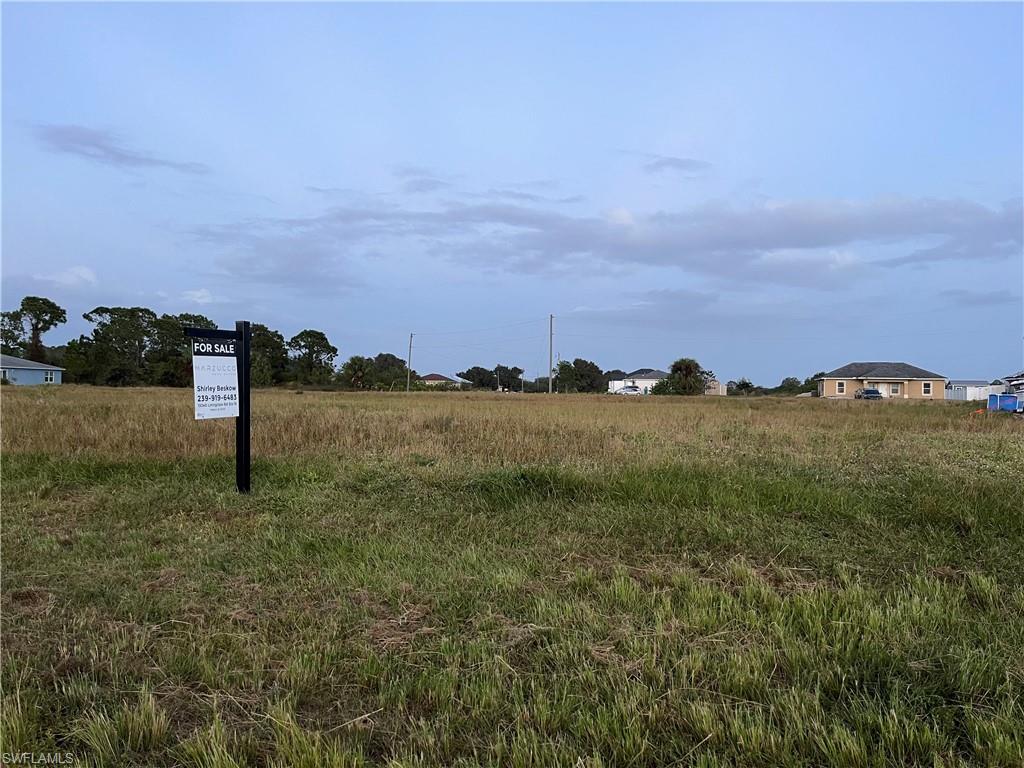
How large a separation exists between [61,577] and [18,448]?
22.6 ft

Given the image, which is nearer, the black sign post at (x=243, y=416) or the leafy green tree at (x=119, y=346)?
the black sign post at (x=243, y=416)

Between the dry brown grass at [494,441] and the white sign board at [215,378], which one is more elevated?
the white sign board at [215,378]

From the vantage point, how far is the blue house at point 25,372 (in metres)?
60.0

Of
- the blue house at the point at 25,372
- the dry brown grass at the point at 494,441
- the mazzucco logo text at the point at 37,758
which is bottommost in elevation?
the mazzucco logo text at the point at 37,758

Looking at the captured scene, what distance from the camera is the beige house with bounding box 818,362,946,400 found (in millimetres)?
65125

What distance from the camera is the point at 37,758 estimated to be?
6.95 feet

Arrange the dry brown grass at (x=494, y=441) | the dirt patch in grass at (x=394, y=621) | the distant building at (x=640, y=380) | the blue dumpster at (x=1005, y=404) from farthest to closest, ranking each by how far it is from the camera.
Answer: the distant building at (x=640, y=380) → the blue dumpster at (x=1005, y=404) → the dry brown grass at (x=494, y=441) → the dirt patch in grass at (x=394, y=621)

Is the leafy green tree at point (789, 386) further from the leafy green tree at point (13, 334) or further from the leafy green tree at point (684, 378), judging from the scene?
the leafy green tree at point (13, 334)

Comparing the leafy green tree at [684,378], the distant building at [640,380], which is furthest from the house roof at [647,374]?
the leafy green tree at [684,378]

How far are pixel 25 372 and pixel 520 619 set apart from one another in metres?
79.2

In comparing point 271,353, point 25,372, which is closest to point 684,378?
point 271,353

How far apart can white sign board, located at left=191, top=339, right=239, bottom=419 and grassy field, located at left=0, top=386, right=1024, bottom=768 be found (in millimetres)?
1014

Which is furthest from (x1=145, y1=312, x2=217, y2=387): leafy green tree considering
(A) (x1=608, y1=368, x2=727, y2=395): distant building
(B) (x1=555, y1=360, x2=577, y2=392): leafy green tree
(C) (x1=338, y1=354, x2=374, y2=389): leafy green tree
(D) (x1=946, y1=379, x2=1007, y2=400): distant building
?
(D) (x1=946, y1=379, x2=1007, y2=400): distant building

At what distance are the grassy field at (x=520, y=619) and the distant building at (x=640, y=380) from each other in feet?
330
